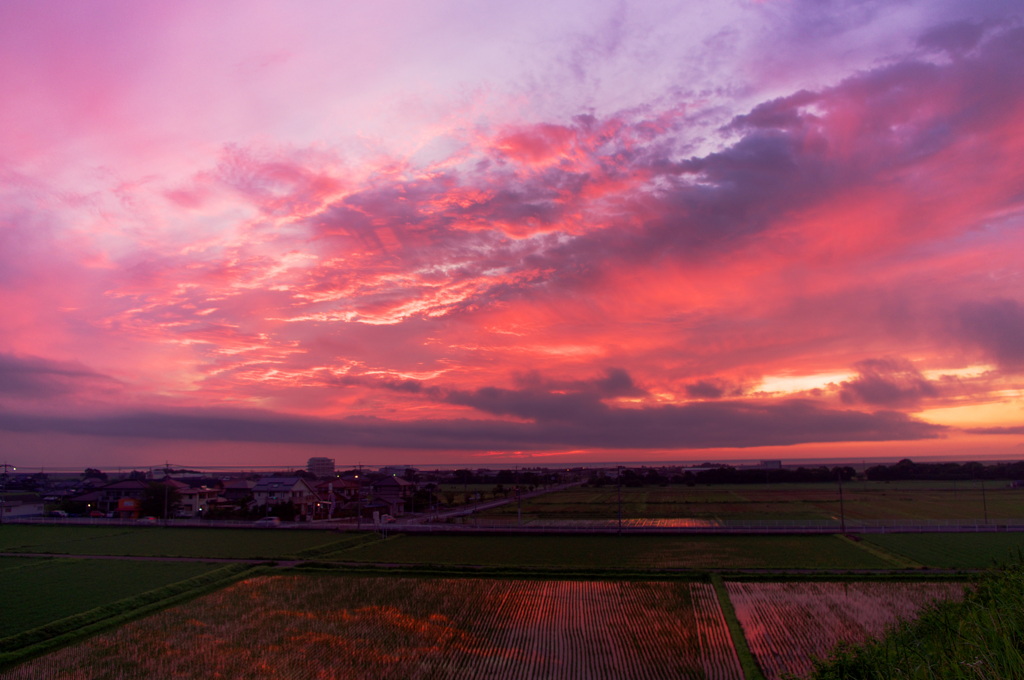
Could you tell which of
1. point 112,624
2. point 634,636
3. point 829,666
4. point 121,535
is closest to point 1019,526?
point 634,636

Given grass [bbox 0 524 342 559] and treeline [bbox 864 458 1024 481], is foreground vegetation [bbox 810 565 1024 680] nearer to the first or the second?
grass [bbox 0 524 342 559]

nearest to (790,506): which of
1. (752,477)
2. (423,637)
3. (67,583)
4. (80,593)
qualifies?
(752,477)

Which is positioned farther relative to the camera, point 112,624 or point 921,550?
point 921,550

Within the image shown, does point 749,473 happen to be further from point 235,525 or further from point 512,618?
point 512,618

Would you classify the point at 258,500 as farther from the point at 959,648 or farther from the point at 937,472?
the point at 937,472

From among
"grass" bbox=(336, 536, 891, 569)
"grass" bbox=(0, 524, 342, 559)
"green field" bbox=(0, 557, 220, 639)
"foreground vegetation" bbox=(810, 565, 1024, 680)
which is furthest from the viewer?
"grass" bbox=(0, 524, 342, 559)

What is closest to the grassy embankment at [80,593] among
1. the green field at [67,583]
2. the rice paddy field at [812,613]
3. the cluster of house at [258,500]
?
the green field at [67,583]

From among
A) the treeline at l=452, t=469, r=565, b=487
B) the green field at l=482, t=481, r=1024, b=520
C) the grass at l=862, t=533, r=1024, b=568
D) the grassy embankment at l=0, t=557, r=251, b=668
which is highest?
the grassy embankment at l=0, t=557, r=251, b=668

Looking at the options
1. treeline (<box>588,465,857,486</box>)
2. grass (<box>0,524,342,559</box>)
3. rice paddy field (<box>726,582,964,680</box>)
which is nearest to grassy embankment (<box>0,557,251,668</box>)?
grass (<box>0,524,342,559</box>)
